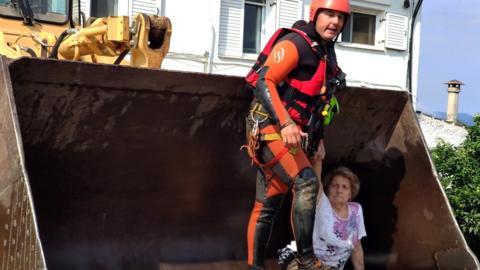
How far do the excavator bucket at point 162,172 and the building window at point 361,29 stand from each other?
10.9 m

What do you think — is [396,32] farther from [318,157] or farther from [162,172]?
[162,172]

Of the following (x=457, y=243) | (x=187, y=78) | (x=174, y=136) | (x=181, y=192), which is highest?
(x=187, y=78)

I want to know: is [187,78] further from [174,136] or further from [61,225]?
[61,225]

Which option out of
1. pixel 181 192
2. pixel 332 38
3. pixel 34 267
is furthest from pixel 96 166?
pixel 332 38

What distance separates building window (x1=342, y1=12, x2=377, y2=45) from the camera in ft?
50.6

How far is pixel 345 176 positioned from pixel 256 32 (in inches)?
388

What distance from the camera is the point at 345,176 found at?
14.5 feet

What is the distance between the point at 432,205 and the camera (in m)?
4.59

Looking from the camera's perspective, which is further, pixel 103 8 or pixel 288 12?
pixel 288 12

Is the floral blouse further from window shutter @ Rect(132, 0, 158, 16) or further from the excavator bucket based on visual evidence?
window shutter @ Rect(132, 0, 158, 16)

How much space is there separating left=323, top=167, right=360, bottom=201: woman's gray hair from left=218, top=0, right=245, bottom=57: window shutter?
8916 millimetres

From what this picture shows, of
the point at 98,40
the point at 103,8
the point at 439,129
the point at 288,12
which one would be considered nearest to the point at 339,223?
the point at 98,40

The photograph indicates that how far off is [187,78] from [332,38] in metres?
0.77

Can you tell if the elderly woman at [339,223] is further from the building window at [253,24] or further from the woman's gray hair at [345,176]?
the building window at [253,24]
